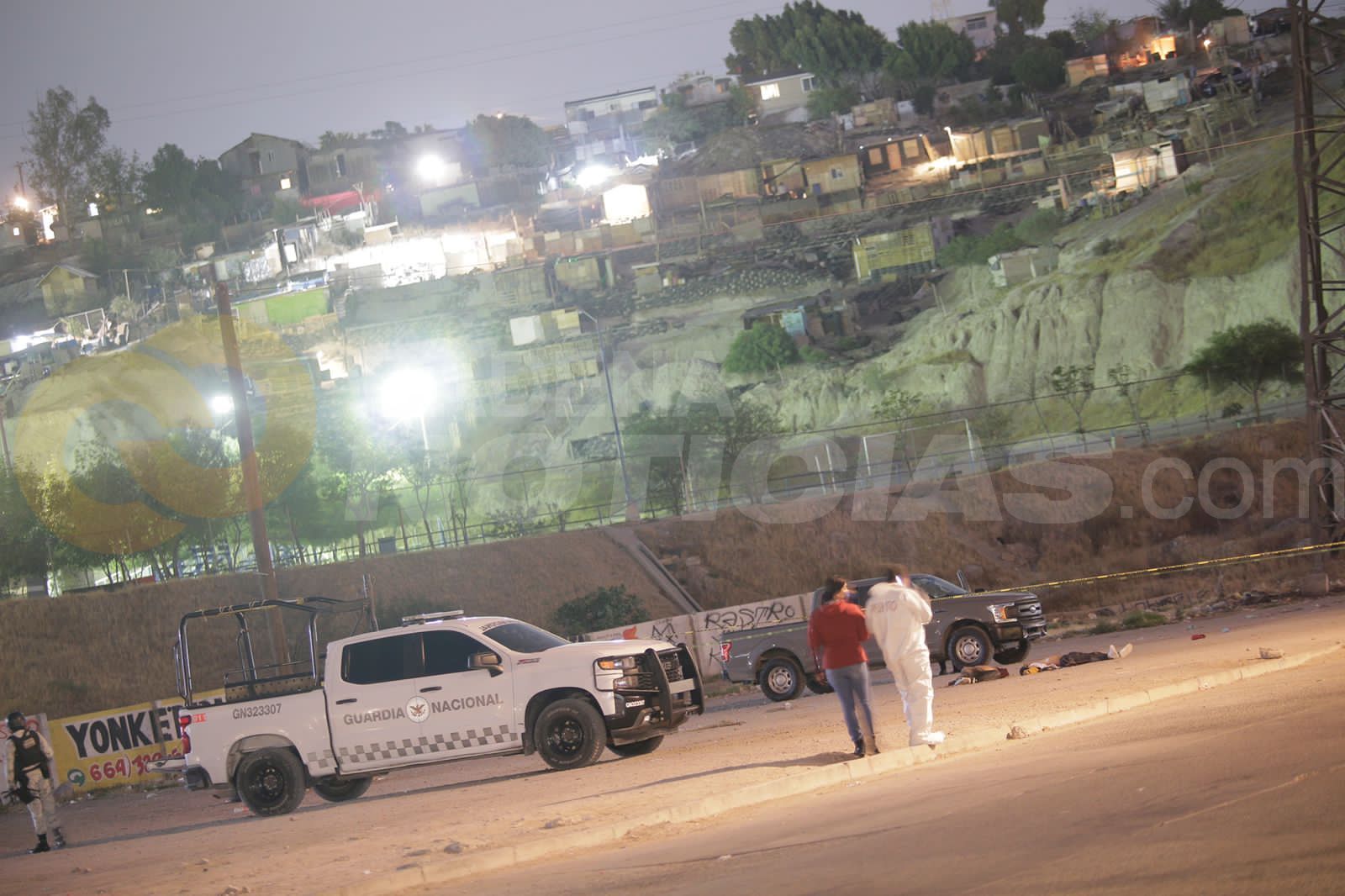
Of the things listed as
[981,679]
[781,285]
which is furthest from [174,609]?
[781,285]

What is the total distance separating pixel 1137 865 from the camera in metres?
6.61

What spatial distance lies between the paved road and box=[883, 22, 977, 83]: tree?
132367mm

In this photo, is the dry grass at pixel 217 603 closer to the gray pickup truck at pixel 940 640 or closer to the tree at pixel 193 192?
the gray pickup truck at pixel 940 640

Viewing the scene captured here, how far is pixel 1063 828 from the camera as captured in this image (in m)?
7.80

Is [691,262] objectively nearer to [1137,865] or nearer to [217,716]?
[217,716]

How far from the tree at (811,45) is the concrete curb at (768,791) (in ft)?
434

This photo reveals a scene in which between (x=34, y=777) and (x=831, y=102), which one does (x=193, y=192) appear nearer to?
(x=831, y=102)

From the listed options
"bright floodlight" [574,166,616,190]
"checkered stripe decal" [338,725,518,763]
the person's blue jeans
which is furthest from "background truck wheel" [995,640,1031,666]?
"bright floodlight" [574,166,616,190]

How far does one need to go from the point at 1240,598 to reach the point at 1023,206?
7310 cm

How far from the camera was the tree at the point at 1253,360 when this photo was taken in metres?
57.2

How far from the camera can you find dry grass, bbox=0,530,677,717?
126ft

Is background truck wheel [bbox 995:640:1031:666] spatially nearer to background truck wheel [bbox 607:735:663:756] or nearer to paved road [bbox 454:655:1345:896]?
background truck wheel [bbox 607:735:663:756]

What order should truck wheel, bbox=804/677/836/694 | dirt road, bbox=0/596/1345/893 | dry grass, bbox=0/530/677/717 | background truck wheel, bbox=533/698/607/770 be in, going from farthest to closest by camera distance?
1. dry grass, bbox=0/530/677/717
2. truck wheel, bbox=804/677/836/694
3. background truck wheel, bbox=533/698/607/770
4. dirt road, bbox=0/596/1345/893

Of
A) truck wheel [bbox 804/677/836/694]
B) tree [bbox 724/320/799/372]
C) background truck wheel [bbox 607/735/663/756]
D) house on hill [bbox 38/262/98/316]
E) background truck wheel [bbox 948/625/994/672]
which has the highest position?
house on hill [bbox 38/262/98/316]
